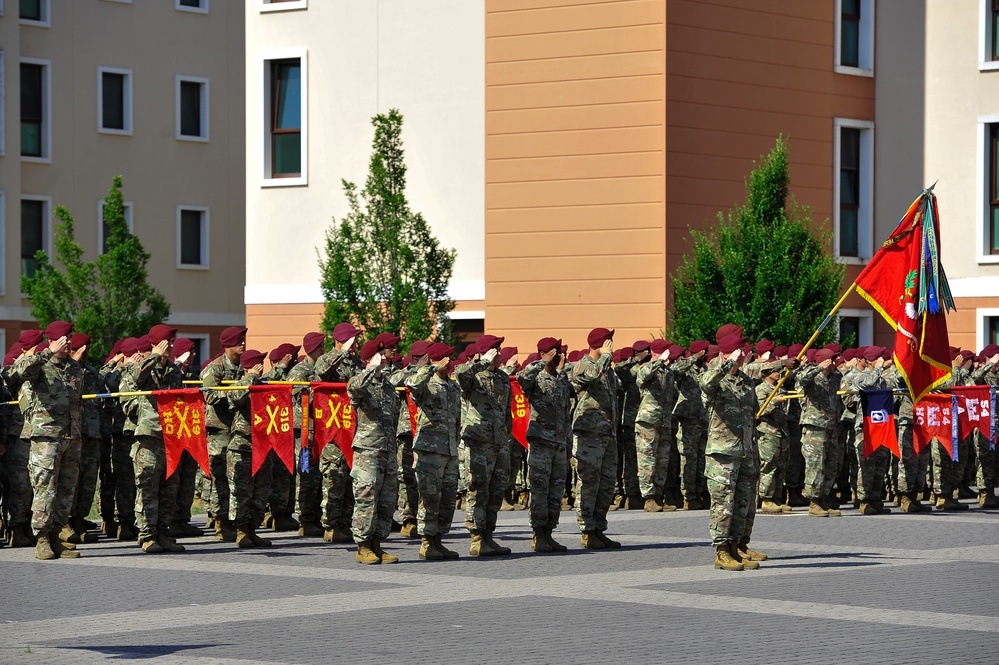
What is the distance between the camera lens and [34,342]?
1712 cm

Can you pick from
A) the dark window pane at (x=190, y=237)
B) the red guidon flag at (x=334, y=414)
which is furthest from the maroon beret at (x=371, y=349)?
the dark window pane at (x=190, y=237)

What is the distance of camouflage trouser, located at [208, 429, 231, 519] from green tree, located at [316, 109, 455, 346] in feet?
38.4

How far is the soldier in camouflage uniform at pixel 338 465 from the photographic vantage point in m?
17.2

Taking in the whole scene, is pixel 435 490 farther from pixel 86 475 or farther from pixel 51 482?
pixel 86 475

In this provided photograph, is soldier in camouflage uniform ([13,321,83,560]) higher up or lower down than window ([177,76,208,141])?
lower down

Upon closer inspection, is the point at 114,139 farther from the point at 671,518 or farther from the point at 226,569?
the point at 226,569

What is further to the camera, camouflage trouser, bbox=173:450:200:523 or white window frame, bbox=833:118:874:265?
white window frame, bbox=833:118:874:265

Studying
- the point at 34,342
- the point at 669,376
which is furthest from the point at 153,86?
the point at 34,342

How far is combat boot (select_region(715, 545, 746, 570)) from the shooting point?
15.3 meters

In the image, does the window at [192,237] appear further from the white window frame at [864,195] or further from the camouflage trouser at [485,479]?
the camouflage trouser at [485,479]

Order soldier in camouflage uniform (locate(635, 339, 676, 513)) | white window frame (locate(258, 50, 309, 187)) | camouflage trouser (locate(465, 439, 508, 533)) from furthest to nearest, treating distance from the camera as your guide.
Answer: white window frame (locate(258, 50, 309, 187)) → soldier in camouflage uniform (locate(635, 339, 676, 513)) → camouflage trouser (locate(465, 439, 508, 533))

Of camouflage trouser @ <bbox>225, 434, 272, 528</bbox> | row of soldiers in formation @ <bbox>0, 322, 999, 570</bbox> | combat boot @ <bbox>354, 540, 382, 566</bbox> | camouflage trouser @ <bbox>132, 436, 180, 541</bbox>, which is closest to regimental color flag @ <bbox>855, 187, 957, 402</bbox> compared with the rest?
row of soldiers in formation @ <bbox>0, 322, 999, 570</bbox>

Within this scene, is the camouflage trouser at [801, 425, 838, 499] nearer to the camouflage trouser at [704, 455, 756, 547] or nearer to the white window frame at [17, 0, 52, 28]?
the camouflage trouser at [704, 455, 756, 547]

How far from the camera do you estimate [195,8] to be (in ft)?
161
